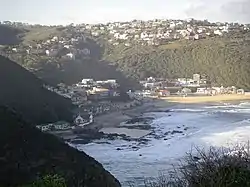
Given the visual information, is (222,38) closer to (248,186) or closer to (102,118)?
(102,118)

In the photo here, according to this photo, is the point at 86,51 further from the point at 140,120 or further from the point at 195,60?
the point at 140,120

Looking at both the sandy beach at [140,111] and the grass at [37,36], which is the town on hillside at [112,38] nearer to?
the grass at [37,36]

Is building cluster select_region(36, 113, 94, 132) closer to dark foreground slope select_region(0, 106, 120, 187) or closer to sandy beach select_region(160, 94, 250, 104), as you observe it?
dark foreground slope select_region(0, 106, 120, 187)

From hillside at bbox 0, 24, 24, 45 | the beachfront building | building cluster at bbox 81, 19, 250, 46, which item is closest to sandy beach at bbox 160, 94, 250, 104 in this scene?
the beachfront building

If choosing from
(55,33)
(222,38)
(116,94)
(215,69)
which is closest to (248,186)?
(116,94)

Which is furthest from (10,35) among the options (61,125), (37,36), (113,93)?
(61,125)

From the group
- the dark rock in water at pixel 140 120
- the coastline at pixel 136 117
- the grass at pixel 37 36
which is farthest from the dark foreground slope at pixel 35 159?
the grass at pixel 37 36
